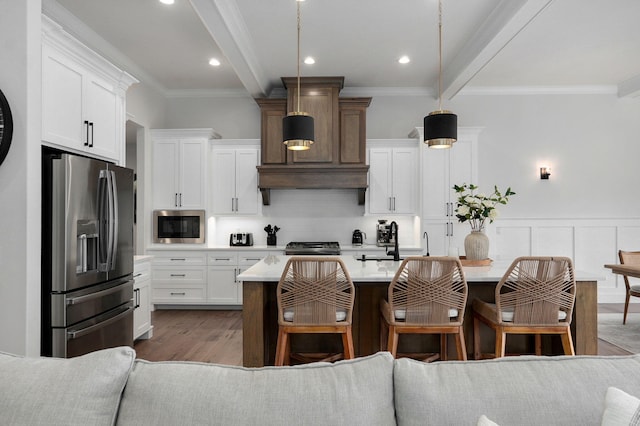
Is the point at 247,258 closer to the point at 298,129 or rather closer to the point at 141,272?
the point at 141,272

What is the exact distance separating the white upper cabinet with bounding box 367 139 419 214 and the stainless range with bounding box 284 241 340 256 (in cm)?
79

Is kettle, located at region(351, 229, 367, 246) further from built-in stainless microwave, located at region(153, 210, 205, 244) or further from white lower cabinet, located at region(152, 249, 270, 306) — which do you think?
built-in stainless microwave, located at region(153, 210, 205, 244)

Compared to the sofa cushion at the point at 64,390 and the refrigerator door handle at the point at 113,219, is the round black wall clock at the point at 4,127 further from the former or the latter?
the sofa cushion at the point at 64,390

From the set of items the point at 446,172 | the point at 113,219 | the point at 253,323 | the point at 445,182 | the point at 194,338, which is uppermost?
the point at 446,172

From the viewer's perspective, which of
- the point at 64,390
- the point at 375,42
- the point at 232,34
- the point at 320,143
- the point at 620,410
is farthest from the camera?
the point at 320,143

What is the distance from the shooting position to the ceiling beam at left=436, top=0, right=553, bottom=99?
10.8 ft

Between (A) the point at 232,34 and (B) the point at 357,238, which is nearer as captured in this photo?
(A) the point at 232,34

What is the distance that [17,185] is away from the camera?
2109 mm

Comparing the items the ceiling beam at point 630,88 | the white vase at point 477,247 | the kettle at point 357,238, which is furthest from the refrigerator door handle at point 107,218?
the ceiling beam at point 630,88

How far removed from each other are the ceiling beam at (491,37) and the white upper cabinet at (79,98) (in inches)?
126

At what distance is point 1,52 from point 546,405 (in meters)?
2.75

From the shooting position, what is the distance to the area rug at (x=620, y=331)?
393 centimetres

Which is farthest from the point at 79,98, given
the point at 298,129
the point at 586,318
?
the point at 586,318

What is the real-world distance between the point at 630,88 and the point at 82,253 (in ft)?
22.0
